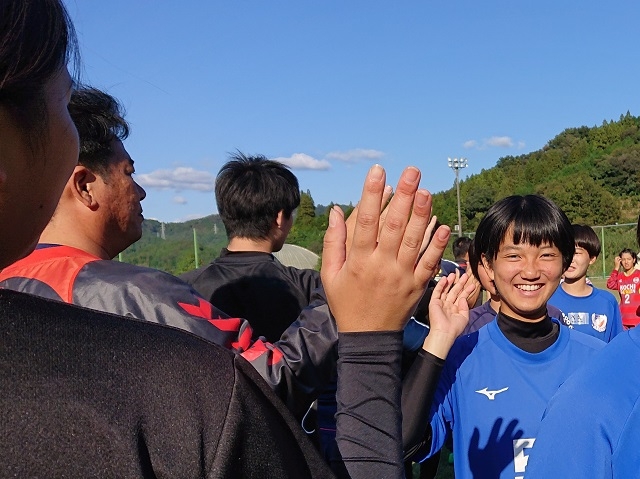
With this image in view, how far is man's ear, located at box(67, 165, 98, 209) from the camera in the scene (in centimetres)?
177

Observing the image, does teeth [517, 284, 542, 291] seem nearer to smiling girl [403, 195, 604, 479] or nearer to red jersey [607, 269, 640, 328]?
smiling girl [403, 195, 604, 479]

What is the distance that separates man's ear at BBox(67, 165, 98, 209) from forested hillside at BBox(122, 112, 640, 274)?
22.3 meters

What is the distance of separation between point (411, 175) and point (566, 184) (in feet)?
157

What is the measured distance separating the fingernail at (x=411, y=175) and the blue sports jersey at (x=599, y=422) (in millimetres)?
599

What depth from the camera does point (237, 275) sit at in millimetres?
3029

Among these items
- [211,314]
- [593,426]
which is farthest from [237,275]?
[593,426]

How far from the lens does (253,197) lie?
3.12 m

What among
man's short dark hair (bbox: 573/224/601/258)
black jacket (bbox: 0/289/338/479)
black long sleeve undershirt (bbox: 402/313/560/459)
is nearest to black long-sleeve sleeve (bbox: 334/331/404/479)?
black jacket (bbox: 0/289/338/479)

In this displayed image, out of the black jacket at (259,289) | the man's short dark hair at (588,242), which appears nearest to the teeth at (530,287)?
the black jacket at (259,289)

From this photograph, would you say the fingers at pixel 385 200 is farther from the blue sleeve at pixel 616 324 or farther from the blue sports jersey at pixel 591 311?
the blue sports jersey at pixel 591 311

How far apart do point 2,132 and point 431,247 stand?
0.62 m

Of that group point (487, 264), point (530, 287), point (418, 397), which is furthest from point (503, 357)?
point (418, 397)

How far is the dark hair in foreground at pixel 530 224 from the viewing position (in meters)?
2.54

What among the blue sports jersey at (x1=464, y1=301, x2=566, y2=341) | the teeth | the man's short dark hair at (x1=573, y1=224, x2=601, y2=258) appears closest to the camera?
the teeth
